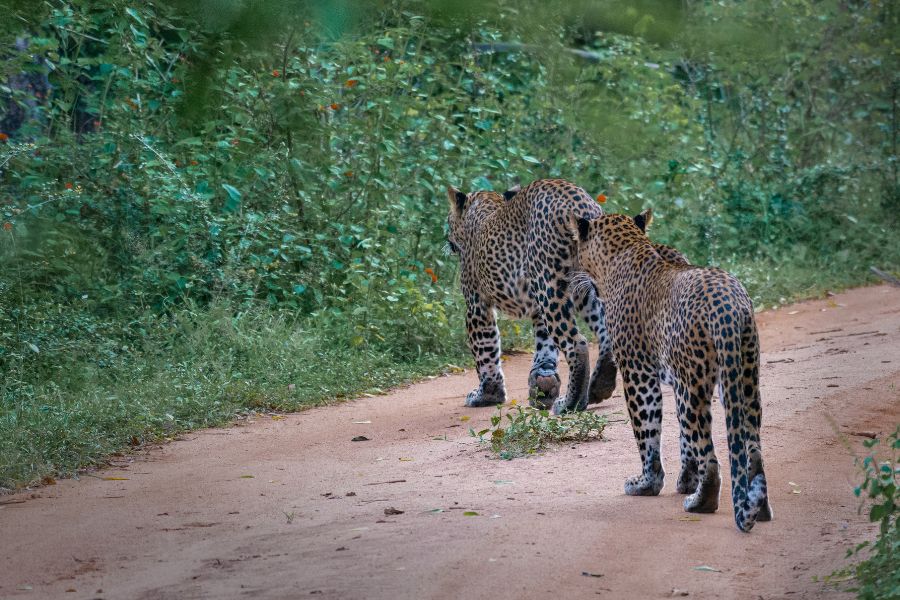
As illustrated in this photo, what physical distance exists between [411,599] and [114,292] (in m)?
6.07

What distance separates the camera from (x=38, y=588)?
4512 mm

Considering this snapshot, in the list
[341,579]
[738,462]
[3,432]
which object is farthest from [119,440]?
[738,462]

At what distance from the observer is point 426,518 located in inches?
206

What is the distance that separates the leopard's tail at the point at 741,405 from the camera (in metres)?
4.98

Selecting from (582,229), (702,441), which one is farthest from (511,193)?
(702,441)

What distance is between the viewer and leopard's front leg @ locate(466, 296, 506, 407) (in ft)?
28.0

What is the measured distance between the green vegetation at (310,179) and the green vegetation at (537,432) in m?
1.64

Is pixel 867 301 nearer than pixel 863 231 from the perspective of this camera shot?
Yes

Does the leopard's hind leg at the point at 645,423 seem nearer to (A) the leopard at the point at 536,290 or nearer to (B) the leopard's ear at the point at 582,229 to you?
(B) the leopard's ear at the point at 582,229

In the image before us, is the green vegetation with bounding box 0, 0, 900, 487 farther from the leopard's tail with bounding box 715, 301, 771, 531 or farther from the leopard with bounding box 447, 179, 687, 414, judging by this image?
the leopard's tail with bounding box 715, 301, 771, 531

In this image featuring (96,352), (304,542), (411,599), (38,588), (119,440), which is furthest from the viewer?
(96,352)

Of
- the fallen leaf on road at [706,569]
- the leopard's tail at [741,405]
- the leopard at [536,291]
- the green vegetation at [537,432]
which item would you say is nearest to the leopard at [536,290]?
the leopard at [536,291]

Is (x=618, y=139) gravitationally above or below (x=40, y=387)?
above

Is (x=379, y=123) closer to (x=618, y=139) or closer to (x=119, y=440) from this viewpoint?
(x=119, y=440)
